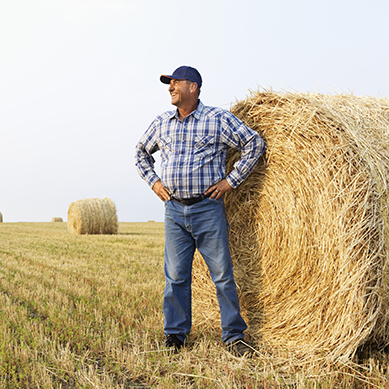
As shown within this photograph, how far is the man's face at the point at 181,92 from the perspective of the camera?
3.66 metres

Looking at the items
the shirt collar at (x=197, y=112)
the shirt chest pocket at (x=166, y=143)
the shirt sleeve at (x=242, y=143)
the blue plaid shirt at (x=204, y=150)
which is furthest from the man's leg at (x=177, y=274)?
the shirt collar at (x=197, y=112)

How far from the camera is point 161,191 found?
381 cm

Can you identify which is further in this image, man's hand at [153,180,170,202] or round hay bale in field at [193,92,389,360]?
man's hand at [153,180,170,202]

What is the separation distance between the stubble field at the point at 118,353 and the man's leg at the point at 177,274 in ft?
0.70

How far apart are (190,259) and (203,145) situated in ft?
3.57

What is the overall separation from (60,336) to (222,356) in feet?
5.12

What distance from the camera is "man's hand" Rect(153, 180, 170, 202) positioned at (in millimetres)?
3779

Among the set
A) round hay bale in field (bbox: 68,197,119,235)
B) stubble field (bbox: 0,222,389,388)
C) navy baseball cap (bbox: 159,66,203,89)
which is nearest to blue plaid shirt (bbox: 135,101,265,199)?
navy baseball cap (bbox: 159,66,203,89)

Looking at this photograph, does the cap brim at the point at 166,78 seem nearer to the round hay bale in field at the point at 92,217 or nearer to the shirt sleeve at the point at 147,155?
the shirt sleeve at the point at 147,155

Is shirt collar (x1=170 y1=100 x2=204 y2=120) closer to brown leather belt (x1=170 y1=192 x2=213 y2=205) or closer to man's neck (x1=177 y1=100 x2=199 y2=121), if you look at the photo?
man's neck (x1=177 y1=100 x2=199 y2=121)

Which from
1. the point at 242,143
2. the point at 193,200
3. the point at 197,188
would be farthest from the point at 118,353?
the point at 242,143

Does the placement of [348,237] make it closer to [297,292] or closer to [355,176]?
[355,176]

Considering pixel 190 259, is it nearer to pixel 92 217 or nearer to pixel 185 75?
pixel 185 75

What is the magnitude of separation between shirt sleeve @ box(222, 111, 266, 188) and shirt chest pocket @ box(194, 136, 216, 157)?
0.13 meters
